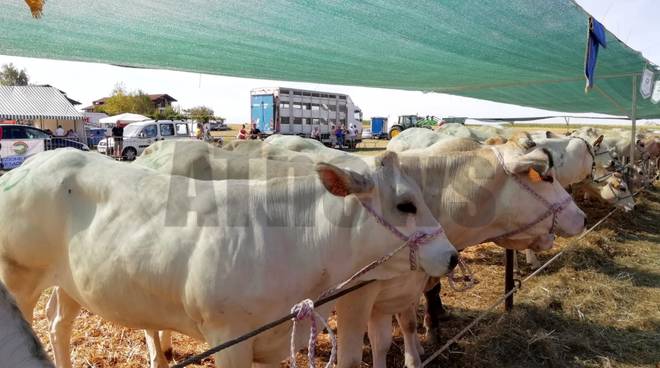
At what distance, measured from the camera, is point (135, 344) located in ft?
15.7

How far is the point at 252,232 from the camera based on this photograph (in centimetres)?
280

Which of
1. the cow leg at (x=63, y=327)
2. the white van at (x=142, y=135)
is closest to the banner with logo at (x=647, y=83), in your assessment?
the cow leg at (x=63, y=327)

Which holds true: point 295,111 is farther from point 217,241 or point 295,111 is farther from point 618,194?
point 217,241

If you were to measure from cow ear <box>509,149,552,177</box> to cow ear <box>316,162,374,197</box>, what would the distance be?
5.54 ft

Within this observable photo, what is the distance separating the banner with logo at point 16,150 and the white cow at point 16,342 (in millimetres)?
18817

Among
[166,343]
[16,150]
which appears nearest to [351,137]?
[16,150]

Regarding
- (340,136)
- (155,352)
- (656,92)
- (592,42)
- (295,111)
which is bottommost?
(155,352)

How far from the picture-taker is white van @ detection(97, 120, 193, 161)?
2436cm

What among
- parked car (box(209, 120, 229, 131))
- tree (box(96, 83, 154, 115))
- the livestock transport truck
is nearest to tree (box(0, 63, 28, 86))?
tree (box(96, 83, 154, 115))

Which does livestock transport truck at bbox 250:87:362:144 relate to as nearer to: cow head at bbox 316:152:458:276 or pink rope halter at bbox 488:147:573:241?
pink rope halter at bbox 488:147:573:241

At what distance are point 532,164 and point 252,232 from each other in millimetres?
2427

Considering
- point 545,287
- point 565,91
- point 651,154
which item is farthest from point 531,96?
point 651,154

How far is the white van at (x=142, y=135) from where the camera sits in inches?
959

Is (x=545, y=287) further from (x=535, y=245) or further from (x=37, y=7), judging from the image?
(x=37, y=7)
